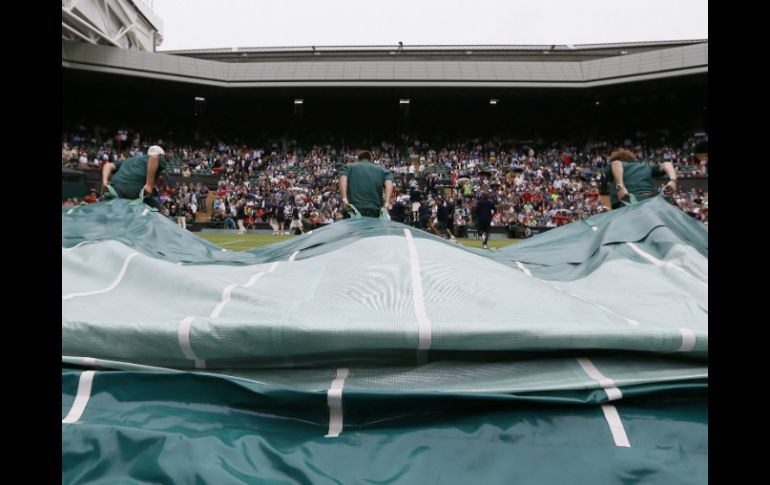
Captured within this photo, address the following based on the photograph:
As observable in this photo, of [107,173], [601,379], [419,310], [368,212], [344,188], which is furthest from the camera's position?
[107,173]

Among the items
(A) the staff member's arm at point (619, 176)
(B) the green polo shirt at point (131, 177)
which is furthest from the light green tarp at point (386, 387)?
(B) the green polo shirt at point (131, 177)

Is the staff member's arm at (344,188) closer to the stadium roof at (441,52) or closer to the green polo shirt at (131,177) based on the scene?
the green polo shirt at (131,177)

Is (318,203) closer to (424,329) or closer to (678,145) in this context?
(424,329)

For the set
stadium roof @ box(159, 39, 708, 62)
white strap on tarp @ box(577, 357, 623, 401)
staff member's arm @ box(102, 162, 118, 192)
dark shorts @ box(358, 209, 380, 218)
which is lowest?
white strap on tarp @ box(577, 357, 623, 401)

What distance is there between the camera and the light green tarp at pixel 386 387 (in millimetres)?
1077

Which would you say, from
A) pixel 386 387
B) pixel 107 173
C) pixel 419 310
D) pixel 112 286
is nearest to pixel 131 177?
pixel 107 173

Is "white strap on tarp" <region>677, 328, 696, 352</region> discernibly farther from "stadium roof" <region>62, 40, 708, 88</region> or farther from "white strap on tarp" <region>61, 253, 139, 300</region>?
"stadium roof" <region>62, 40, 708, 88</region>

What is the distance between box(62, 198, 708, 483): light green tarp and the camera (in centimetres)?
108

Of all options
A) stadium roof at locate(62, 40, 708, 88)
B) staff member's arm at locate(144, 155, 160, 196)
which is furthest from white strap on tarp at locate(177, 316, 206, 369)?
stadium roof at locate(62, 40, 708, 88)

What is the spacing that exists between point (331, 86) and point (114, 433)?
2590 centimetres

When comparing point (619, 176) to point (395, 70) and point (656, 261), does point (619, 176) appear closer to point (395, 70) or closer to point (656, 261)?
point (656, 261)

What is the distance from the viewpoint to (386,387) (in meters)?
1.34

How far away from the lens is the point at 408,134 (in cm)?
2775
